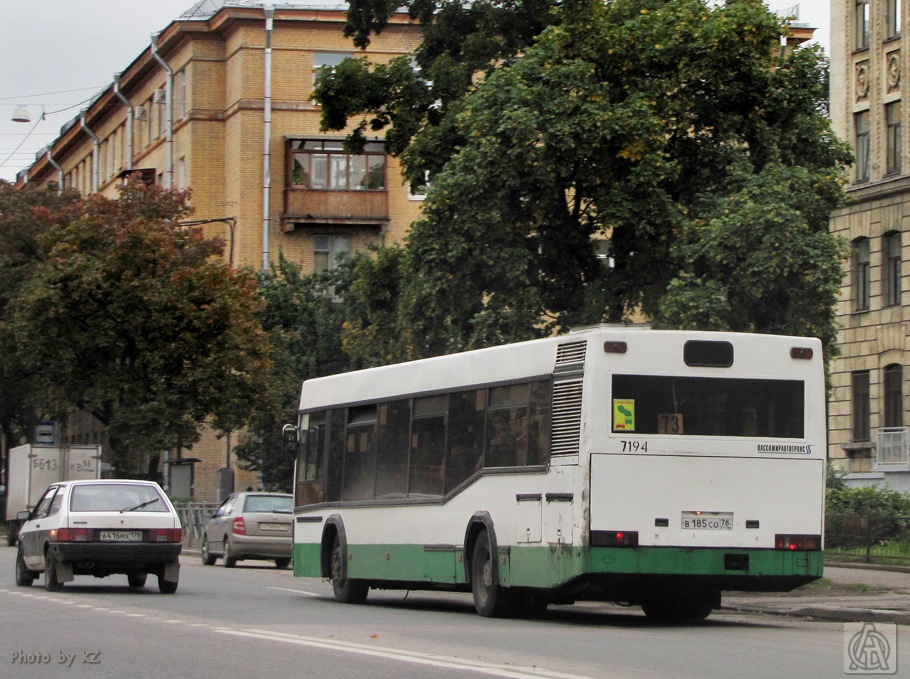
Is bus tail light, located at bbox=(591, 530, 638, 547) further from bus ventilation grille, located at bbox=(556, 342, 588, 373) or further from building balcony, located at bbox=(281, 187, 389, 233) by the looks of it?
building balcony, located at bbox=(281, 187, 389, 233)

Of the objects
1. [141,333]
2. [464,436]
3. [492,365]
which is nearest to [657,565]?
[492,365]

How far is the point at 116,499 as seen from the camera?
22.8 meters

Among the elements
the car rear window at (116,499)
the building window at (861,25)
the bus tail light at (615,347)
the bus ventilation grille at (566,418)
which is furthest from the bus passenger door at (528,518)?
the building window at (861,25)

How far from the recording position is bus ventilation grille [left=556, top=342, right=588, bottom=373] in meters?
16.9

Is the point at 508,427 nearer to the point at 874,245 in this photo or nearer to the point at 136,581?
the point at 136,581

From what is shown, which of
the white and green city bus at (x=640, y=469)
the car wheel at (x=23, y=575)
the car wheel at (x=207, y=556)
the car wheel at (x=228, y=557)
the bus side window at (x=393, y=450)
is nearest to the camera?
the white and green city bus at (x=640, y=469)

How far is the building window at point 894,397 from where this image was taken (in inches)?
1714

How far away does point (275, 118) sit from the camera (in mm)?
62312

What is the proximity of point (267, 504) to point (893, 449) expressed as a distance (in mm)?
16886

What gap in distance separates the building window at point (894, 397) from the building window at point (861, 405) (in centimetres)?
97

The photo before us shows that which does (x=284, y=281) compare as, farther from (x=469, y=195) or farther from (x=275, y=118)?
(x=469, y=195)

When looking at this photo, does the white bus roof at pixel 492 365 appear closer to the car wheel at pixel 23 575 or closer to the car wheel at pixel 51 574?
the car wheel at pixel 51 574

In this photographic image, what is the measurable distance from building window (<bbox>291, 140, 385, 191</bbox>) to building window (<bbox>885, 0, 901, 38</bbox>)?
70.5 feet

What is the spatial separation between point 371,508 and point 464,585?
8.31ft
